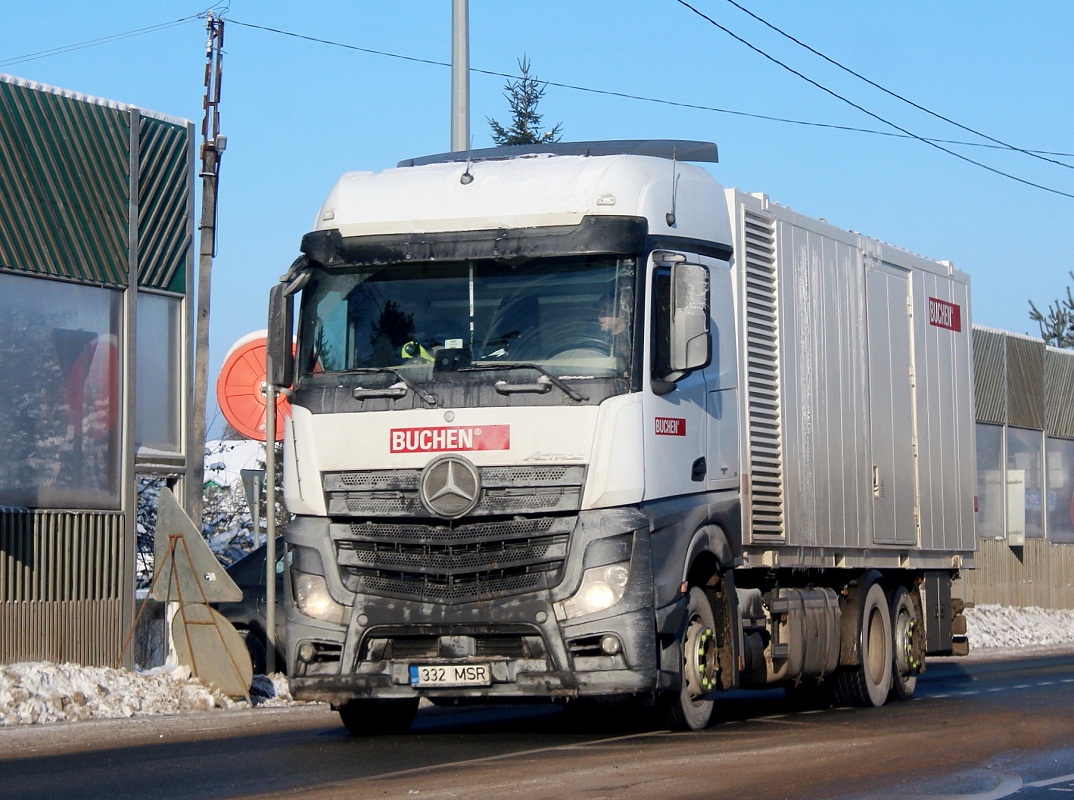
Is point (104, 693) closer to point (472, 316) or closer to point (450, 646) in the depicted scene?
point (450, 646)

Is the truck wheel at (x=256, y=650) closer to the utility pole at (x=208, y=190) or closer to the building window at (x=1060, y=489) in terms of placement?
the utility pole at (x=208, y=190)

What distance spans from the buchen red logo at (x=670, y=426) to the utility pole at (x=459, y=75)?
7.64 m

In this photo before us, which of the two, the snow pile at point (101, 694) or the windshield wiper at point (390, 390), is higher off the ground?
the windshield wiper at point (390, 390)

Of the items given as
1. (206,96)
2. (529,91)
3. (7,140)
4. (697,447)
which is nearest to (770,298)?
(697,447)

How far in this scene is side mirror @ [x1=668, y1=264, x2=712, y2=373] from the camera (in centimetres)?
1112

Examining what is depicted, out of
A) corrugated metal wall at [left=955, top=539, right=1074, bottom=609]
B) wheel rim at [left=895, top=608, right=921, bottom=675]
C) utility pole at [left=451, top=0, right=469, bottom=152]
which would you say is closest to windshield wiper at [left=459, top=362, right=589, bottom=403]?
wheel rim at [left=895, top=608, right=921, bottom=675]

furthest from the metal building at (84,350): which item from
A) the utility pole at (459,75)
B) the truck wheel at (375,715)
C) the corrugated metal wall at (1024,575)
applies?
the corrugated metal wall at (1024,575)

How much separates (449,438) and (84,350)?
Result: 26.4ft

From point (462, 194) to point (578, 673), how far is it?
10.9ft

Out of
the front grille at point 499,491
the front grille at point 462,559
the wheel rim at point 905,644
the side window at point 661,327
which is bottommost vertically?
the wheel rim at point 905,644

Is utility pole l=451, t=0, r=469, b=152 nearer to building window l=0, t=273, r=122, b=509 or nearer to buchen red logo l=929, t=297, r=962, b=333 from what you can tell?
building window l=0, t=273, r=122, b=509

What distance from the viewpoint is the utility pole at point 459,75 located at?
1858 centimetres

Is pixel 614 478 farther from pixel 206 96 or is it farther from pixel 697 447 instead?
pixel 206 96

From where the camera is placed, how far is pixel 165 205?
18.9 metres
